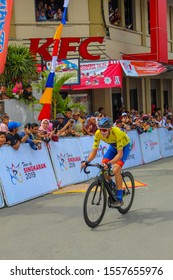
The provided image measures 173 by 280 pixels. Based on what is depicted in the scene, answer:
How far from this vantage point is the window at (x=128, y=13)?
80.8 feet

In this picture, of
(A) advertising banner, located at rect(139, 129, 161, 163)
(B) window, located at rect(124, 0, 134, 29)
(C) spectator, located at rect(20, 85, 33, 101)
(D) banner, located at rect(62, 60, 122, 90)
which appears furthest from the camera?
(B) window, located at rect(124, 0, 134, 29)

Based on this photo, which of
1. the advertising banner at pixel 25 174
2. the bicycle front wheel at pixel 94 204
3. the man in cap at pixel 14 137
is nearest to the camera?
the bicycle front wheel at pixel 94 204

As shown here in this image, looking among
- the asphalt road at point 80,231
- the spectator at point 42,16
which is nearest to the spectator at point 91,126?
the asphalt road at point 80,231

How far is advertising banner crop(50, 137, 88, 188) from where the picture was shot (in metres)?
11.3

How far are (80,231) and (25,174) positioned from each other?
3.36 m

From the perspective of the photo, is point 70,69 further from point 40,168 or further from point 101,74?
point 40,168

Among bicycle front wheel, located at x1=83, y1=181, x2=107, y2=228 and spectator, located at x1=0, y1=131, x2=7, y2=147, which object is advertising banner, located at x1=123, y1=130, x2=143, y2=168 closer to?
spectator, located at x1=0, y1=131, x2=7, y2=147

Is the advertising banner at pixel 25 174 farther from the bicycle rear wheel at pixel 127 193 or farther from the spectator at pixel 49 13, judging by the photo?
the spectator at pixel 49 13

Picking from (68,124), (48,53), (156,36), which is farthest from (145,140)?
(156,36)

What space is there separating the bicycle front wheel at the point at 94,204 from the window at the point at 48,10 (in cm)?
1540

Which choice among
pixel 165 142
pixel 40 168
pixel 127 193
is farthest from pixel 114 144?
pixel 165 142

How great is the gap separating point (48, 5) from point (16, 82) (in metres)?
7.37

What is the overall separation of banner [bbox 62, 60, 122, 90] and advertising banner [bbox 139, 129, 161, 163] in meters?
2.46

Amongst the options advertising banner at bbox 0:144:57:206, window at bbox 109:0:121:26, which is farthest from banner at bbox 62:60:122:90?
advertising banner at bbox 0:144:57:206
